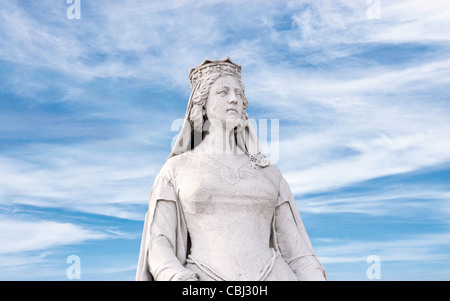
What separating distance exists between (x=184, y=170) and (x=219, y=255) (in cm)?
128

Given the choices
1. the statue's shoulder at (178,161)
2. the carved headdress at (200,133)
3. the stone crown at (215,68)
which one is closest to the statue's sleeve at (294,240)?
the carved headdress at (200,133)

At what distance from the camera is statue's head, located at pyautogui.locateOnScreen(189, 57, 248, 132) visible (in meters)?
8.09

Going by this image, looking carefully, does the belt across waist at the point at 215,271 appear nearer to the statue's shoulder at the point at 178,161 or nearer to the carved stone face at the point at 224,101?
the statue's shoulder at the point at 178,161

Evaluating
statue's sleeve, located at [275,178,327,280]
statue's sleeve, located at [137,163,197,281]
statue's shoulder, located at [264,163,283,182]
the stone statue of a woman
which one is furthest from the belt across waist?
statue's shoulder, located at [264,163,283,182]

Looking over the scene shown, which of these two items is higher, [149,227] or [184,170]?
[184,170]

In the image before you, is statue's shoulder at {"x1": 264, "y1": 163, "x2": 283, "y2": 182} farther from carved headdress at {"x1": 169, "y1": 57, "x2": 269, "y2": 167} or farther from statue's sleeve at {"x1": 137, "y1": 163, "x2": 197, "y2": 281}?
statue's sleeve at {"x1": 137, "y1": 163, "x2": 197, "y2": 281}

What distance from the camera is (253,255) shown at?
7.23 metres

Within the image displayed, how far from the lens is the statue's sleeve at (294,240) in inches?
300

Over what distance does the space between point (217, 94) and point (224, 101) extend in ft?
0.47
